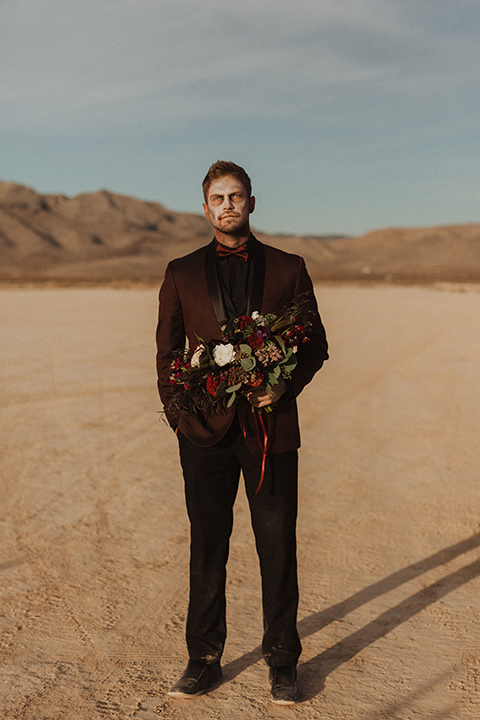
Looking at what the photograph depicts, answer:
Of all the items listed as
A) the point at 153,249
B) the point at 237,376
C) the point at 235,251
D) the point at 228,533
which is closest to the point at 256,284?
the point at 235,251

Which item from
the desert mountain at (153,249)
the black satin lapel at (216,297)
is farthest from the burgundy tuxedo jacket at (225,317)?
the desert mountain at (153,249)

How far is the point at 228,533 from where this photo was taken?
3420 millimetres

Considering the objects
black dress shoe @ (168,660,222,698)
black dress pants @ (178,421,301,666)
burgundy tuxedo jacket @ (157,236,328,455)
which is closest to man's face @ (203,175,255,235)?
burgundy tuxedo jacket @ (157,236,328,455)

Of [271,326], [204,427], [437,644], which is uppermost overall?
[271,326]

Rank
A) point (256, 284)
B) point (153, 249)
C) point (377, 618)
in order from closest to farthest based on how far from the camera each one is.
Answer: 1. point (256, 284)
2. point (377, 618)
3. point (153, 249)

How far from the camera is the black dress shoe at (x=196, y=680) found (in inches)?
129

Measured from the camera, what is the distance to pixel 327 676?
Result: 349 cm

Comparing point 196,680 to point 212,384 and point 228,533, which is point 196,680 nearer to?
point 228,533

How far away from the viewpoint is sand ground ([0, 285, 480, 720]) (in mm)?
Answer: 3361

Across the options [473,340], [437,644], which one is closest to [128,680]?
[437,644]

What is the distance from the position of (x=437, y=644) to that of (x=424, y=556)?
121 cm

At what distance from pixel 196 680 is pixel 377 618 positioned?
1.22 m

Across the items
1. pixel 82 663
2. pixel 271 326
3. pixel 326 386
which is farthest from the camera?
pixel 326 386

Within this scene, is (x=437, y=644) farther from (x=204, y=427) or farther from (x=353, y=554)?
(x=204, y=427)
